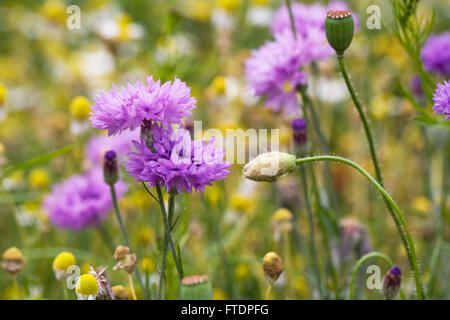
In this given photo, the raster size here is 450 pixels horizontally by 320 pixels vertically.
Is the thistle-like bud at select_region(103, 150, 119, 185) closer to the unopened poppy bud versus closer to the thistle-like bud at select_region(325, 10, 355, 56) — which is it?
the unopened poppy bud

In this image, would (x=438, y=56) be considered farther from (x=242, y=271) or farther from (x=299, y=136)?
(x=242, y=271)

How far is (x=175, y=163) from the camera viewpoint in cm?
65

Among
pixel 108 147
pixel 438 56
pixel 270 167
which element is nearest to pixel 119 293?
pixel 270 167

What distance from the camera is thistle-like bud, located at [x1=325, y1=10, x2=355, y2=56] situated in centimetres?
72

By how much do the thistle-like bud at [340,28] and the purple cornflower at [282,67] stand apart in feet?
0.65

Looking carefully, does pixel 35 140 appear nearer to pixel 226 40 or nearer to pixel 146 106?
pixel 226 40

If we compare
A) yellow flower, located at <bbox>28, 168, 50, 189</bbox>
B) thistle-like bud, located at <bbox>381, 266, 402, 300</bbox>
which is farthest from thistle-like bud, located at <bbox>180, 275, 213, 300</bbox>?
yellow flower, located at <bbox>28, 168, 50, 189</bbox>

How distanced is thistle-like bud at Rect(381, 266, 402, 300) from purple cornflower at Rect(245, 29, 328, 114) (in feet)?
1.03

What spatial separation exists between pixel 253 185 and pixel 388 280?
0.62 m

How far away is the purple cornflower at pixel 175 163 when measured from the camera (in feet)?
2.13

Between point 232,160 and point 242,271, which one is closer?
point 242,271

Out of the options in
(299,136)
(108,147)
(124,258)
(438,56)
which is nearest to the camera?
(124,258)

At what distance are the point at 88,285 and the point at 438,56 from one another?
0.70 m
